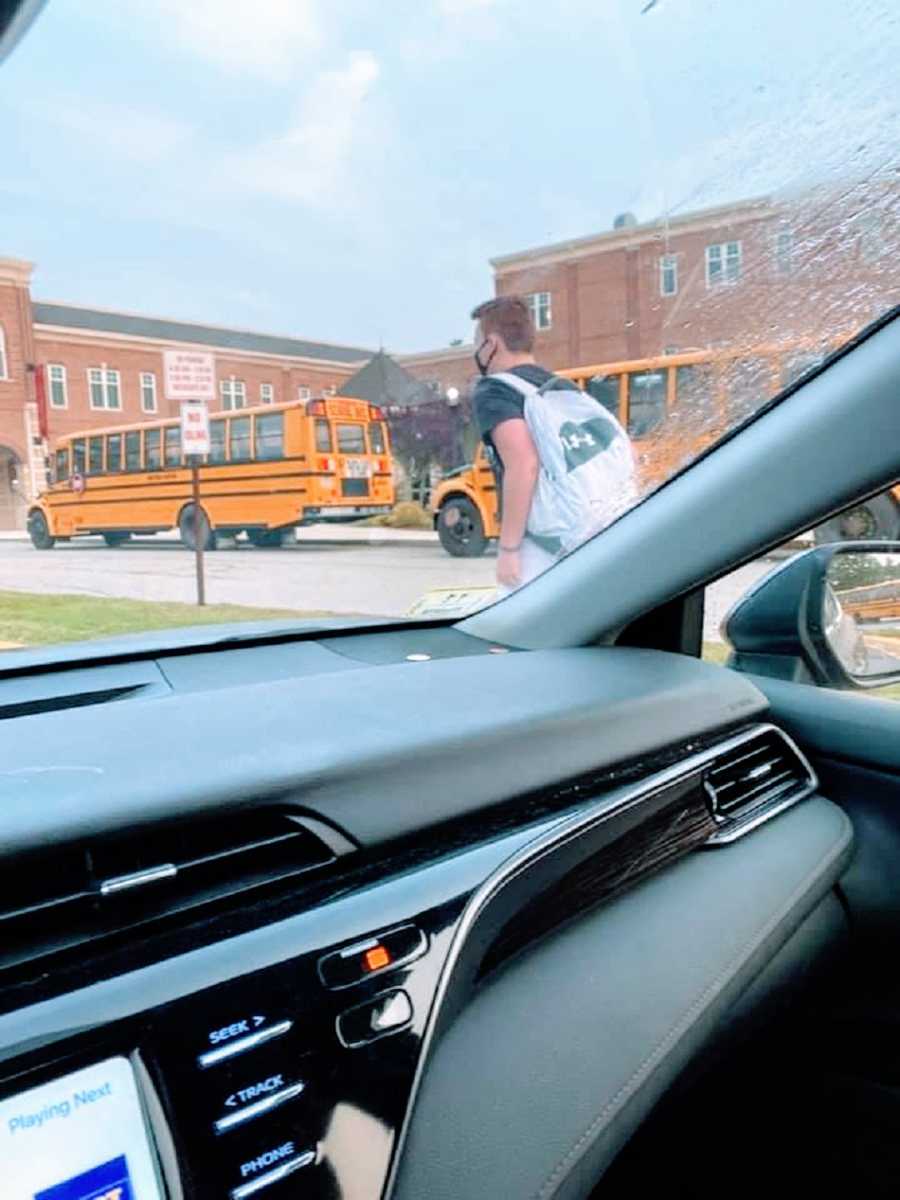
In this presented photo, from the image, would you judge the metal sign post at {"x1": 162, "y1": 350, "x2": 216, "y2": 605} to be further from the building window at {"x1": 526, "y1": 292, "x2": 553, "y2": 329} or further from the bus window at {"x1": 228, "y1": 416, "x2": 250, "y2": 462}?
the building window at {"x1": 526, "y1": 292, "x2": 553, "y2": 329}

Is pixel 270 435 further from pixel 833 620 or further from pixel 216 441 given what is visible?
pixel 833 620

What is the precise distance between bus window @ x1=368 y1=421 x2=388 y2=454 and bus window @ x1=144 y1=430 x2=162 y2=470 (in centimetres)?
65

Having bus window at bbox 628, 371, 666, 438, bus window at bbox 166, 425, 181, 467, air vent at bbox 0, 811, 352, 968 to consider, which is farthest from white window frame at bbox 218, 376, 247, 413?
air vent at bbox 0, 811, 352, 968

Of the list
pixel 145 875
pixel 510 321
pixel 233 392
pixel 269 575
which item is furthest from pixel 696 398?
pixel 269 575

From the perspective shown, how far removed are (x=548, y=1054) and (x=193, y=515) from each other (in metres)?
1.79

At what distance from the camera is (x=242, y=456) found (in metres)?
2.50

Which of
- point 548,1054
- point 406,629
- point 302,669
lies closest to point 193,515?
point 406,629

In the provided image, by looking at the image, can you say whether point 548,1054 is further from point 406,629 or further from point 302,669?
→ point 406,629

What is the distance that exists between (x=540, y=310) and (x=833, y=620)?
954 millimetres

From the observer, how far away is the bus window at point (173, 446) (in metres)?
2.15

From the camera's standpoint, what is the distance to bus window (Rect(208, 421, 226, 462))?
86.7 inches

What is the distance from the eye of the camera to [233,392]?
2.18 metres

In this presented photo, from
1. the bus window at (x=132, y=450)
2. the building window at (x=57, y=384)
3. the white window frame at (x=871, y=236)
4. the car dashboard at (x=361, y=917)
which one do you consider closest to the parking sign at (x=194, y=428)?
the bus window at (x=132, y=450)

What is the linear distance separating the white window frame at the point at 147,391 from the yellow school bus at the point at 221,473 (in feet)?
0.13
